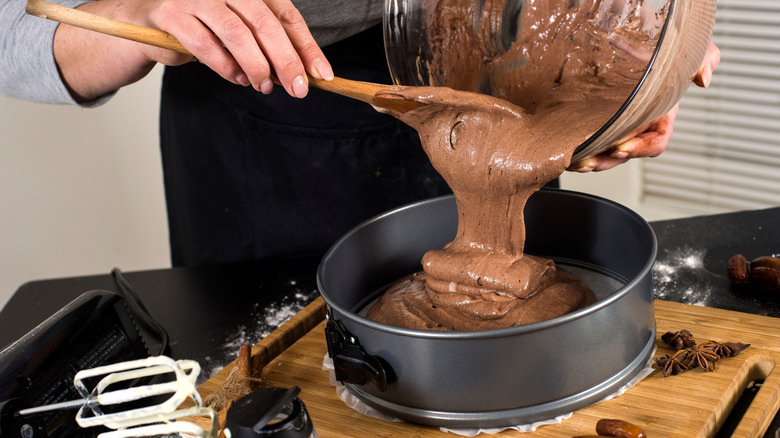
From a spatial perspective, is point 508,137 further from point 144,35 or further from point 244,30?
point 144,35

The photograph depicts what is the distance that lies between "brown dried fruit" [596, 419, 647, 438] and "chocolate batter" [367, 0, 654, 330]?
0.60 ft

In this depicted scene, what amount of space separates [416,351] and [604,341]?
0.23m

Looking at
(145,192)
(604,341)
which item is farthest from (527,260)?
(145,192)

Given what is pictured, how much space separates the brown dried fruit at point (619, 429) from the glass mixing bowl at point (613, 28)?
1.09ft

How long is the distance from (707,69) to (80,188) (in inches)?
74.2

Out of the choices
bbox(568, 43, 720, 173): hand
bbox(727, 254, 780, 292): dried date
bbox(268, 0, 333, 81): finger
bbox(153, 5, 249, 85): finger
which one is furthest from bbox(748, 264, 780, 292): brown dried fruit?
bbox(153, 5, 249, 85): finger

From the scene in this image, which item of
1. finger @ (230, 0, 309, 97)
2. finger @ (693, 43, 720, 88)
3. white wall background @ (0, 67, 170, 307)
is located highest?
finger @ (230, 0, 309, 97)

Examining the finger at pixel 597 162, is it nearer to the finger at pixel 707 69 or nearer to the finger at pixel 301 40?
the finger at pixel 707 69

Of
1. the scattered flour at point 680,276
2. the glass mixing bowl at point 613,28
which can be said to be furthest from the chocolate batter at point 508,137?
the scattered flour at point 680,276

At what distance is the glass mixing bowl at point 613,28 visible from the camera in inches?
31.7

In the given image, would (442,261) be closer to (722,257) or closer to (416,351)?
(416,351)

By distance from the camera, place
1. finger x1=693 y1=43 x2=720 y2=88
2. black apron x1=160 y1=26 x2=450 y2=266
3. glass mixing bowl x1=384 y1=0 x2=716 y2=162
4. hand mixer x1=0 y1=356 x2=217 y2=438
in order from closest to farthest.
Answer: hand mixer x1=0 y1=356 x2=217 y2=438
glass mixing bowl x1=384 y1=0 x2=716 y2=162
finger x1=693 y1=43 x2=720 y2=88
black apron x1=160 y1=26 x2=450 y2=266

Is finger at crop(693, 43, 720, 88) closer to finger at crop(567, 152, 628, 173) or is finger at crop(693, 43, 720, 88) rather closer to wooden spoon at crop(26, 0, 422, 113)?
finger at crop(567, 152, 628, 173)

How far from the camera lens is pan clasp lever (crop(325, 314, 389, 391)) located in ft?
2.92
